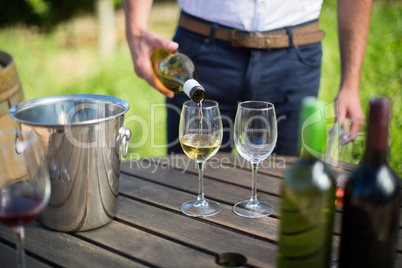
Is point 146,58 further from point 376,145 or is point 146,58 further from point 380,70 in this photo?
point 380,70

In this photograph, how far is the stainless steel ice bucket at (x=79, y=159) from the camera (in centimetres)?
106

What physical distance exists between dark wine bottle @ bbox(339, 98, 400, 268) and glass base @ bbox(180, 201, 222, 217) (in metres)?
0.51

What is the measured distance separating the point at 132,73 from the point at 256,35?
3.22 m

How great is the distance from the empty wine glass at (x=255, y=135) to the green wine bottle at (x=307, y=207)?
1.33 feet

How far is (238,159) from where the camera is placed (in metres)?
1.66

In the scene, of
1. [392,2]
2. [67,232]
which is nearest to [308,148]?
[67,232]

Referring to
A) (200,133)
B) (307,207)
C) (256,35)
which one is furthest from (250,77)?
(307,207)

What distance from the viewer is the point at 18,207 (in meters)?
0.87

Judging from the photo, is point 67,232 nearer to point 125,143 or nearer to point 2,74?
point 125,143

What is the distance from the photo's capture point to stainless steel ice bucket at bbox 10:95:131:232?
3.47 ft

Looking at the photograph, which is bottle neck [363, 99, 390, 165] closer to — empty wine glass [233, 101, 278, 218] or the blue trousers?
empty wine glass [233, 101, 278, 218]

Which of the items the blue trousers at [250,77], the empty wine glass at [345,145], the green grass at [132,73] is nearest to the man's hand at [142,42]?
the blue trousers at [250,77]

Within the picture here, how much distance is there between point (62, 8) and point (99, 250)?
6781 millimetres

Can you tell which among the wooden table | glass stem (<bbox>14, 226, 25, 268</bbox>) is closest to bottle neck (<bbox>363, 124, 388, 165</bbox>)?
the wooden table
